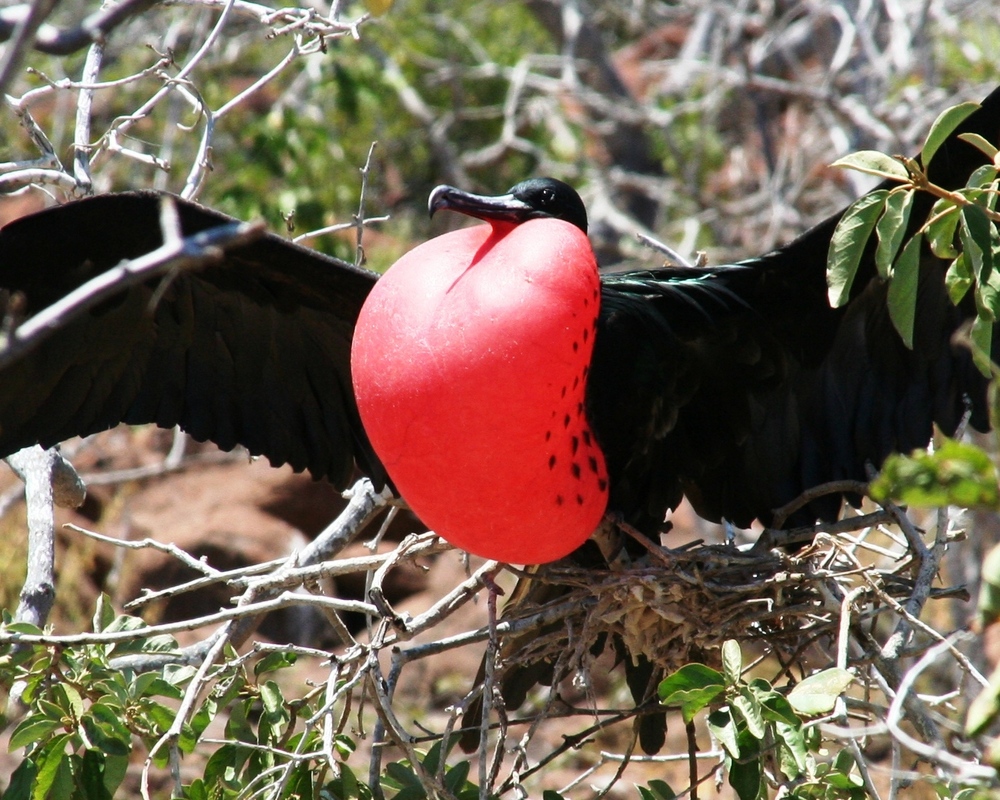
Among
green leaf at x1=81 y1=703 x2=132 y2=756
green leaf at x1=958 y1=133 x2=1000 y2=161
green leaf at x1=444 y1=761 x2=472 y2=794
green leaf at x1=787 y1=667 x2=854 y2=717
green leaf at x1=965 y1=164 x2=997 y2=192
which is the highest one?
green leaf at x1=958 y1=133 x2=1000 y2=161

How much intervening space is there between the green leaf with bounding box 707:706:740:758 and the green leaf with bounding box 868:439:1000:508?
62 centimetres

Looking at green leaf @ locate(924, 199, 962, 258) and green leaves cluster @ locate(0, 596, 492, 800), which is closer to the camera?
green leaf @ locate(924, 199, 962, 258)

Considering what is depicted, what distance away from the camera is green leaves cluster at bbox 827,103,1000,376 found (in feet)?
4.24

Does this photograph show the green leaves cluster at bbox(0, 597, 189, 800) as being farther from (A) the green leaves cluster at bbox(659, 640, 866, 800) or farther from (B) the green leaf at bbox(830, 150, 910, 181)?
(B) the green leaf at bbox(830, 150, 910, 181)

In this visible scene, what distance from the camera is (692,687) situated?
1447mm

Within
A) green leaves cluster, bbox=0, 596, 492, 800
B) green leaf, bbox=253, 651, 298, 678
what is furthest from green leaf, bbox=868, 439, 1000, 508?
green leaf, bbox=253, 651, 298, 678

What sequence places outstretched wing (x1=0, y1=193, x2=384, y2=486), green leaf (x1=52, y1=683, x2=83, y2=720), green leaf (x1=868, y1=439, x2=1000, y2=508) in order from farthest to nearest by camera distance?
outstretched wing (x1=0, y1=193, x2=384, y2=486) < green leaf (x1=52, y1=683, x2=83, y2=720) < green leaf (x1=868, y1=439, x2=1000, y2=508)

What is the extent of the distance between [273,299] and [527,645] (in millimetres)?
668

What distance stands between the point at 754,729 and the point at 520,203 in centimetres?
78

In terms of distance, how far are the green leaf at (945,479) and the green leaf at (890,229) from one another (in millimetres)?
519

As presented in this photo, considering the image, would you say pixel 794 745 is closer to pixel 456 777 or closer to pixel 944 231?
pixel 456 777

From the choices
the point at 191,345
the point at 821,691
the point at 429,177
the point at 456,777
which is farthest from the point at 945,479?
the point at 429,177

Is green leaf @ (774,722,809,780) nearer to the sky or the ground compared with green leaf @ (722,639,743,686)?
nearer to the ground

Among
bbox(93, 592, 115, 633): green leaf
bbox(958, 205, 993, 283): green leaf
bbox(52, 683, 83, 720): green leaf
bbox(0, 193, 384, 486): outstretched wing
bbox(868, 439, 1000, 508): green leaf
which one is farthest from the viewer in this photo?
bbox(0, 193, 384, 486): outstretched wing
